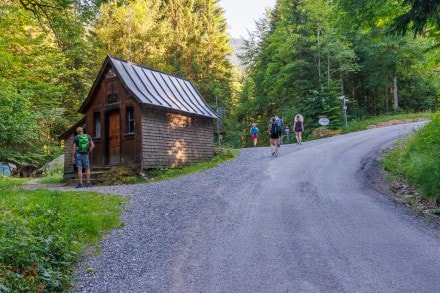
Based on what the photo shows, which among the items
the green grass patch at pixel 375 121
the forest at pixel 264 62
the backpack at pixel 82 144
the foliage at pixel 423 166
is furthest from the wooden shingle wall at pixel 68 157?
the green grass patch at pixel 375 121

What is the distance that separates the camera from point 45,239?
15.0ft

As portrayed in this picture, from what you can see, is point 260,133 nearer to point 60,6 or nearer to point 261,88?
point 261,88

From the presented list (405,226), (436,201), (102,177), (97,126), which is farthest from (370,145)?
(97,126)

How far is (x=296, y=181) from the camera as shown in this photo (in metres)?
9.72

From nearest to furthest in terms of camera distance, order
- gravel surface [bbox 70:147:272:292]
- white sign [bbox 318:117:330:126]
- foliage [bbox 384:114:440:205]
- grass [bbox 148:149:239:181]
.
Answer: gravel surface [bbox 70:147:272:292] < foliage [bbox 384:114:440:205] < grass [bbox 148:149:239:181] < white sign [bbox 318:117:330:126]

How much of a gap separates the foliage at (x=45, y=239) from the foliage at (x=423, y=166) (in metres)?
6.65

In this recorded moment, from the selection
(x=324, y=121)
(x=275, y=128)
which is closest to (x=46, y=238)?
(x=275, y=128)

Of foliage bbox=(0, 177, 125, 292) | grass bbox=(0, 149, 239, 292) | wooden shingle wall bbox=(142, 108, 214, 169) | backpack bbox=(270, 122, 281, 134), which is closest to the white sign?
wooden shingle wall bbox=(142, 108, 214, 169)

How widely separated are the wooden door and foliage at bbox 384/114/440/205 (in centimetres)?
1098

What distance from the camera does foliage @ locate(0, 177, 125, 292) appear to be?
3816mm

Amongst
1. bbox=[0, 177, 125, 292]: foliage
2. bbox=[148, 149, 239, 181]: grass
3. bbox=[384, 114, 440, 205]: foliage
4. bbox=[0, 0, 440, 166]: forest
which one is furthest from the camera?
bbox=[0, 0, 440, 166]: forest

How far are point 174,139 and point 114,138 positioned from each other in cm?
276

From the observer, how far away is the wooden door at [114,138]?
1534 centimetres

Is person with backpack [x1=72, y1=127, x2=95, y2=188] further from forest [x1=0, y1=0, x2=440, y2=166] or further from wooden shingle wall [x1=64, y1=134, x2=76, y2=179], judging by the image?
forest [x1=0, y1=0, x2=440, y2=166]
